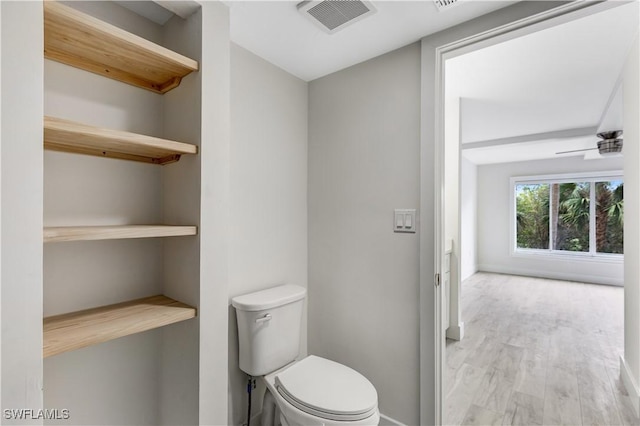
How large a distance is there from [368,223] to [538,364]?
6.77 ft

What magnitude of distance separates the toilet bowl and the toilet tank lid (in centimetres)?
33

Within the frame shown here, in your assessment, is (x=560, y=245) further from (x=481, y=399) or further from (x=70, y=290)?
(x=70, y=290)

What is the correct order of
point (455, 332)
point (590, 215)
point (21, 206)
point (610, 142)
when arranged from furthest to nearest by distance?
1. point (590, 215)
2. point (610, 142)
3. point (455, 332)
4. point (21, 206)

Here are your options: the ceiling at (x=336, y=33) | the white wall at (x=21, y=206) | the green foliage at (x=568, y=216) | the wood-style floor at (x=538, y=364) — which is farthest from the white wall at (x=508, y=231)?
the white wall at (x=21, y=206)

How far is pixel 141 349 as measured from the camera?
1.38 m

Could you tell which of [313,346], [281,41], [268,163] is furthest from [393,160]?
[313,346]

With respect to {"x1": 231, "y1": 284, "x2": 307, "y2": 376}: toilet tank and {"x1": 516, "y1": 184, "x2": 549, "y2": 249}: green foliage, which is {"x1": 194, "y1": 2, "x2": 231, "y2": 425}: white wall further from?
{"x1": 516, "y1": 184, "x2": 549, "y2": 249}: green foliage

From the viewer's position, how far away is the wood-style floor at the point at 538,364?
194cm

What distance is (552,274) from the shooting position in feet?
19.1

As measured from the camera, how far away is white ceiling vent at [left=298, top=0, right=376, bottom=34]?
4.26ft

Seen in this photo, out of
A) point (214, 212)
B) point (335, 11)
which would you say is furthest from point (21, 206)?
point (335, 11)

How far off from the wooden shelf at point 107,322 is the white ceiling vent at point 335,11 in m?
1.36

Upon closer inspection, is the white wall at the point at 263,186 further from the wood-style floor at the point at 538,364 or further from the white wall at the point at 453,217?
the white wall at the point at 453,217

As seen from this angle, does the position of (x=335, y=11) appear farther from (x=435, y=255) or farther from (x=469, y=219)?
(x=469, y=219)
